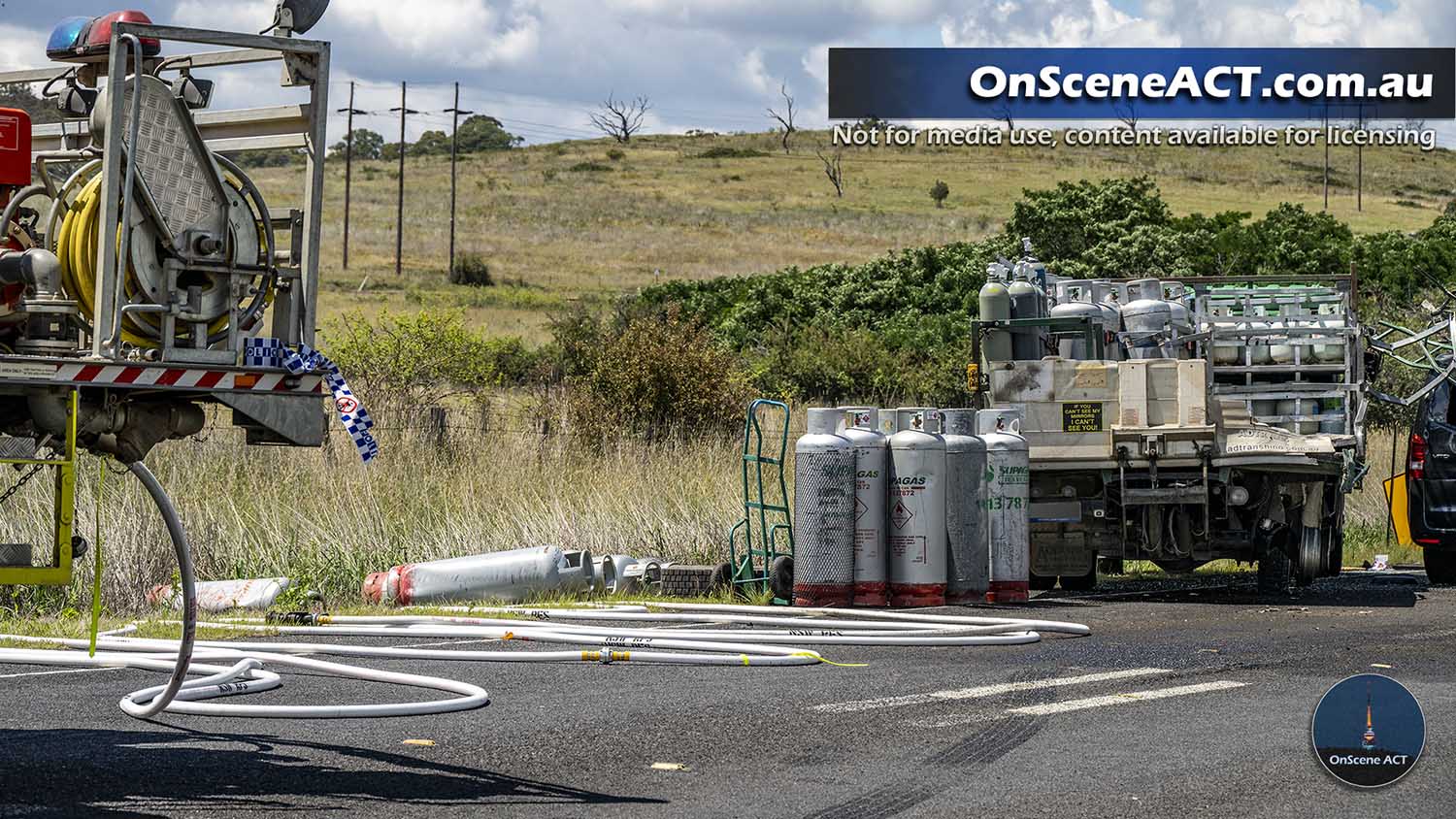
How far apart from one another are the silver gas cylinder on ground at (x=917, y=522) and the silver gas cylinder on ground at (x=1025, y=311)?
2319 millimetres

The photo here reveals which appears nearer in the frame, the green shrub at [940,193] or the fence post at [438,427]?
the fence post at [438,427]

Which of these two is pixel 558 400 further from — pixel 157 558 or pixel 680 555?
pixel 157 558

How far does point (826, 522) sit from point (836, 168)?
94935mm

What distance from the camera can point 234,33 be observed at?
23.7ft

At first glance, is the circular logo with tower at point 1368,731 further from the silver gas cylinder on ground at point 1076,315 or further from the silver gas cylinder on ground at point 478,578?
the silver gas cylinder on ground at point 1076,315

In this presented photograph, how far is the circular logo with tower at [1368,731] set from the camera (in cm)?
620

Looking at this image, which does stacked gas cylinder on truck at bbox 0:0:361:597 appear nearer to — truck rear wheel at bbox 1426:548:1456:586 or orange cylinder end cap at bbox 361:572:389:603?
orange cylinder end cap at bbox 361:572:389:603

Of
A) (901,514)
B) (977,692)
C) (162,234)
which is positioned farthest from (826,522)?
(162,234)

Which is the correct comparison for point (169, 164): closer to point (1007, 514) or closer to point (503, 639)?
point (503, 639)

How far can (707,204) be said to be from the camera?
101 meters

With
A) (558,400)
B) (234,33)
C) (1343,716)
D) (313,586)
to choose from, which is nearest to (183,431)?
(234,33)

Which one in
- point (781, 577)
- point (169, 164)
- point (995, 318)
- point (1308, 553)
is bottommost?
point (781, 577)

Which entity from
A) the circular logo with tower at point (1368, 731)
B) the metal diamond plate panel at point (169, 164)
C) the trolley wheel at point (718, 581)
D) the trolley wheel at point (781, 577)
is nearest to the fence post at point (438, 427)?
the trolley wheel at point (718, 581)

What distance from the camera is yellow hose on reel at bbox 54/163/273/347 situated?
6953 millimetres
